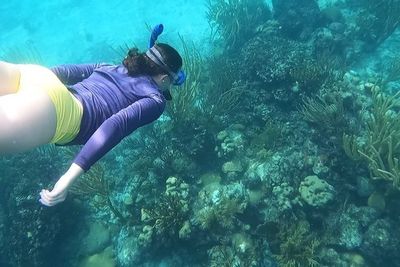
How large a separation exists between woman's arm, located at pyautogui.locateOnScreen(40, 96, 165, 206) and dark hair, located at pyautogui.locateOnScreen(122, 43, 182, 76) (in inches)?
14.4

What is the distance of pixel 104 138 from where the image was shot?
8.79 feet

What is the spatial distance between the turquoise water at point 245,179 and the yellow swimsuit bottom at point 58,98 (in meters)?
3.07

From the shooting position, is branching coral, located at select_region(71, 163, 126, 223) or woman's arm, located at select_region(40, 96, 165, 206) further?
branching coral, located at select_region(71, 163, 126, 223)

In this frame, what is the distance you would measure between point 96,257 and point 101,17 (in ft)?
58.3

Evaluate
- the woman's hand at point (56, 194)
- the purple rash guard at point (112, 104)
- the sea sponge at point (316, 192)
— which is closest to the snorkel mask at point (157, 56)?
the purple rash guard at point (112, 104)

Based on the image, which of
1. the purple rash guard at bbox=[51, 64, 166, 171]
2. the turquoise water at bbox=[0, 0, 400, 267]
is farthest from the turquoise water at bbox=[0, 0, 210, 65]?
the purple rash guard at bbox=[51, 64, 166, 171]

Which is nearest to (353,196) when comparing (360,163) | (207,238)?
(360,163)

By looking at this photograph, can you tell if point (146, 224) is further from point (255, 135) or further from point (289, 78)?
point (289, 78)

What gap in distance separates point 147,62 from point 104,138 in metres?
1.00

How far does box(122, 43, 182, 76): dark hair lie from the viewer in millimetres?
3312

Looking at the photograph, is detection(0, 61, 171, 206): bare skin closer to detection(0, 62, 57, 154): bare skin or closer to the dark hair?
detection(0, 62, 57, 154): bare skin

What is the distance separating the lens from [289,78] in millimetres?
7773

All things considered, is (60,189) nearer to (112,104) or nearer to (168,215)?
(112,104)

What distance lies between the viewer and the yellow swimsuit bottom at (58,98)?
265 centimetres
